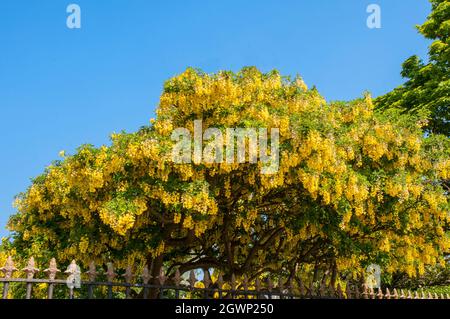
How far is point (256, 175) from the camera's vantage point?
1066cm

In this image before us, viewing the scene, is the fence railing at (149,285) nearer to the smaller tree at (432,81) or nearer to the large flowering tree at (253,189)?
the large flowering tree at (253,189)

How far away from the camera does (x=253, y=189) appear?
10969mm

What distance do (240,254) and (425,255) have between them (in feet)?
18.1

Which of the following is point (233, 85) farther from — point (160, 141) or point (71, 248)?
point (71, 248)

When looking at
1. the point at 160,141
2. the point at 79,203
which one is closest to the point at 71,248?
the point at 79,203

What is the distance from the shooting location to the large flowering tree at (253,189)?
10203 millimetres

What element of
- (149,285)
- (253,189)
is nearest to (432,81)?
(253,189)

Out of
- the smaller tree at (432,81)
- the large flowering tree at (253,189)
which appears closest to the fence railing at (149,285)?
the large flowering tree at (253,189)

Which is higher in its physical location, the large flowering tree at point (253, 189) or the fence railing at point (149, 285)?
the large flowering tree at point (253, 189)

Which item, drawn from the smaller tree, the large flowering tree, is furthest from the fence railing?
the smaller tree

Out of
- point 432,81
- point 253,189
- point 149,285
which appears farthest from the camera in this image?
point 432,81

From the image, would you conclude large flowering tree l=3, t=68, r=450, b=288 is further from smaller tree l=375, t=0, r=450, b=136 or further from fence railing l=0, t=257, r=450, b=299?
smaller tree l=375, t=0, r=450, b=136

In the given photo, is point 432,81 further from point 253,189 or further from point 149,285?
point 149,285

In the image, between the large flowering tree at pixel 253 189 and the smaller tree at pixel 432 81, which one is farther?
the smaller tree at pixel 432 81
